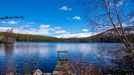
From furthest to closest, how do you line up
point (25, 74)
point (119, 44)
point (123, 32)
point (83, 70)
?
point (25, 74), point (83, 70), point (119, 44), point (123, 32)

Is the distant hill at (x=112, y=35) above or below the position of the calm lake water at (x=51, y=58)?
above

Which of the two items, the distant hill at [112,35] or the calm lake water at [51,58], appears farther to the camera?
the calm lake water at [51,58]

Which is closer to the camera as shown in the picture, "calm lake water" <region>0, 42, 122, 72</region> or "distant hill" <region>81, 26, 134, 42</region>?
"distant hill" <region>81, 26, 134, 42</region>

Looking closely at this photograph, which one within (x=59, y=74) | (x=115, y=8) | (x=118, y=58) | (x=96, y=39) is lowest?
(x=59, y=74)

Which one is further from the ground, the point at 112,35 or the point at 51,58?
the point at 112,35

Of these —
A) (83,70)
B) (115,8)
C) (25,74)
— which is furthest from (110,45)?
(25,74)

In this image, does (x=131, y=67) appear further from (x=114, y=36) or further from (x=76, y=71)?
(x=76, y=71)

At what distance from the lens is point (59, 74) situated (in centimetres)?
1570

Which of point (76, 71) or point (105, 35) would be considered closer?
point (105, 35)

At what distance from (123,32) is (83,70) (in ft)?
Result: 16.2

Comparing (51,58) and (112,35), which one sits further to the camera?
(51,58)

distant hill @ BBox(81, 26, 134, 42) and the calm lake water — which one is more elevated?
distant hill @ BBox(81, 26, 134, 42)

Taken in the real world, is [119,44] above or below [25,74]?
above

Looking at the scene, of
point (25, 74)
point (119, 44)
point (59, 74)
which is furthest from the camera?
point (59, 74)
